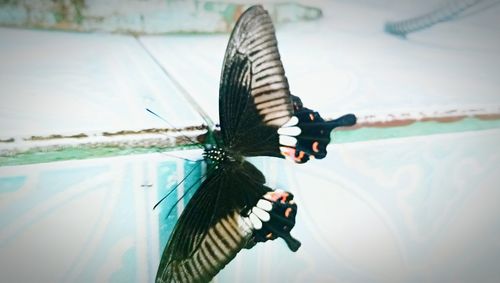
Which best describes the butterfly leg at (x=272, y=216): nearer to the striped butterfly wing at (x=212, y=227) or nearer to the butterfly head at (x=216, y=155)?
the striped butterfly wing at (x=212, y=227)

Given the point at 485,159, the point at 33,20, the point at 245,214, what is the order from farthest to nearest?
the point at 485,159 → the point at 245,214 → the point at 33,20

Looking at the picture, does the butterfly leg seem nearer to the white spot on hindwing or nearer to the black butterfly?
the black butterfly

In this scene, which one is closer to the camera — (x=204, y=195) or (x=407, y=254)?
(x=204, y=195)

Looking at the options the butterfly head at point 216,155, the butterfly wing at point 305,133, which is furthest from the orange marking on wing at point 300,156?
the butterfly head at point 216,155

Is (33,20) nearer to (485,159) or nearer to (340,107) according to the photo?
(340,107)

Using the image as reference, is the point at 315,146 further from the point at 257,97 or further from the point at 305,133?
the point at 257,97

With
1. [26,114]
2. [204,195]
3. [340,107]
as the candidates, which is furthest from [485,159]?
[26,114]
